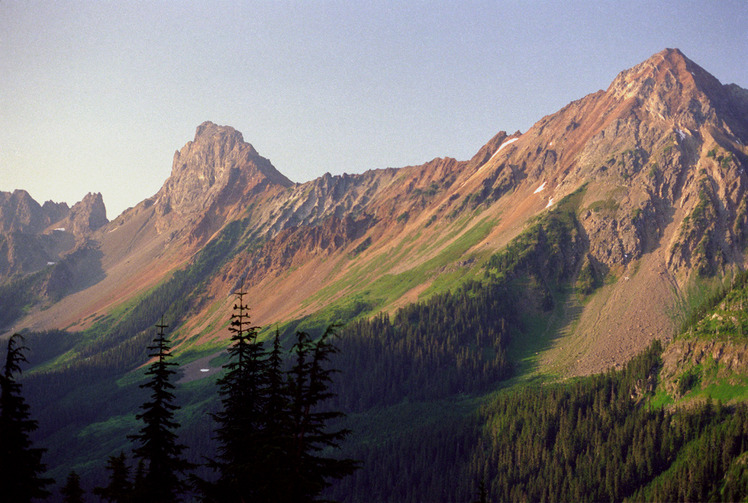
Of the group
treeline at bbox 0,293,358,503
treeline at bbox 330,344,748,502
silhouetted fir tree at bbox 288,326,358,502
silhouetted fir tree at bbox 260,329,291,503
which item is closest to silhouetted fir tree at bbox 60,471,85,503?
treeline at bbox 0,293,358,503

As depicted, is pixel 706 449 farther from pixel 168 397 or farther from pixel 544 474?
pixel 168 397

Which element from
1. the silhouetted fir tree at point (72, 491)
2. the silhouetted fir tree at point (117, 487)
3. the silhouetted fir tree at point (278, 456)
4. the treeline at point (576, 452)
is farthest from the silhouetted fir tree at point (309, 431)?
the treeline at point (576, 452)

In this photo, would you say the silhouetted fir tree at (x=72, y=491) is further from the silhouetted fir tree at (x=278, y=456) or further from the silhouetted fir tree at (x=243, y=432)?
the silhouetted fir tree at (x=278, y=456)

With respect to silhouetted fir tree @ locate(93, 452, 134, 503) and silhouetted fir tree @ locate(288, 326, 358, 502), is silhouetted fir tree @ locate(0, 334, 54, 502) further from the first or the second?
silhouetted fir tree @ locate(288, 326, 358, 502)

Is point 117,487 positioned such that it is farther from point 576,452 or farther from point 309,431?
point 576,452

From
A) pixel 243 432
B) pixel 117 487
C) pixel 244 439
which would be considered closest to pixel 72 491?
pixel 117 487

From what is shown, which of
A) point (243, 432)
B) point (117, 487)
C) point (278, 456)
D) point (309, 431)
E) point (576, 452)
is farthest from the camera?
point (576, 452)

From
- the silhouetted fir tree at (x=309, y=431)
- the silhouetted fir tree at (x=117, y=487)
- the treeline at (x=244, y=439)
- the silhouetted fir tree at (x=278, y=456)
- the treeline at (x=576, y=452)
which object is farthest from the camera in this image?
the treeline at (x=576, y=452)

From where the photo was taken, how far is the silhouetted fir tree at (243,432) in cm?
2902

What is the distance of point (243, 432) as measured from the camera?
35.7 m

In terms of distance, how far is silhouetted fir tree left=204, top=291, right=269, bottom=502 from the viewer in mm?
29016

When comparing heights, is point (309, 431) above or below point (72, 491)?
above

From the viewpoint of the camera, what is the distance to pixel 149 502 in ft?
118

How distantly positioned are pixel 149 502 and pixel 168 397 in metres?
6.30
